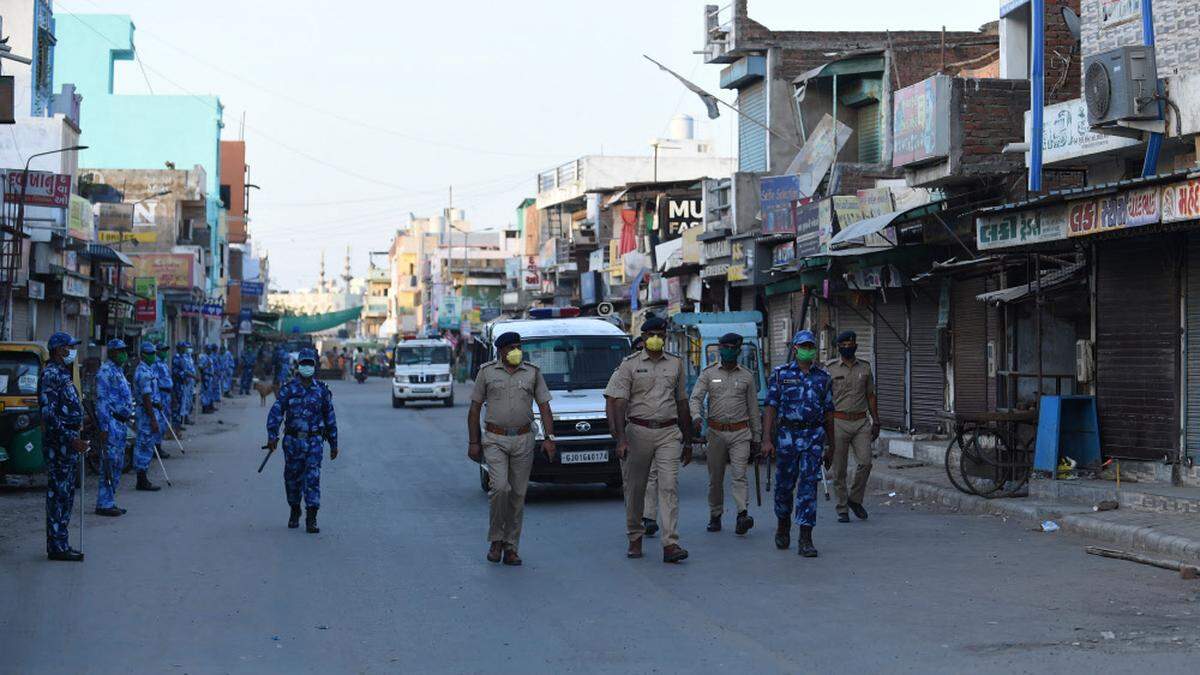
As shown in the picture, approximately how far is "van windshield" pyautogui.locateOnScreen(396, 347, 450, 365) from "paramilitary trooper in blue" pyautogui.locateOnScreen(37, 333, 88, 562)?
111 feet

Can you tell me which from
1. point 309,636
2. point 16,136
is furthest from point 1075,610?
point 16,136

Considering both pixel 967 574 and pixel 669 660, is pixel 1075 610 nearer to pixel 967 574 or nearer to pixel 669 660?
pixel 967 574

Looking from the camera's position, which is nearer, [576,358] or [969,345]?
[576,358]

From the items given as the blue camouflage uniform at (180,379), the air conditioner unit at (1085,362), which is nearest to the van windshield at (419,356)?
the blue camouflage uniform at (180,379)

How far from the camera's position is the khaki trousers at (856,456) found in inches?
583

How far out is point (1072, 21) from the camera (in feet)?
63.1

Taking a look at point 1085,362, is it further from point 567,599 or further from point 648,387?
point 567,599

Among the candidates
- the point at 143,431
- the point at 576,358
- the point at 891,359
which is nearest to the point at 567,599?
the point at 576,358

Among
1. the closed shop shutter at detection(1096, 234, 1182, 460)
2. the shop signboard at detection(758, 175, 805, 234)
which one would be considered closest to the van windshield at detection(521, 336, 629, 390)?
the closed shop shutter at detection(1096, 234, 1182, 460)

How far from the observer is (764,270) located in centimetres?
3166

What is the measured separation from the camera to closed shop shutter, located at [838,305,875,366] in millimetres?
26094

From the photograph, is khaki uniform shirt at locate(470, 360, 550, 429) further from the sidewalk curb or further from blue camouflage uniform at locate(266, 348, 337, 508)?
the sidewalk curb

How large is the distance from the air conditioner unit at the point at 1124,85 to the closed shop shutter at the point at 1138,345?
1.42m

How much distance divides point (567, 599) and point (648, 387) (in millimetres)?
2734
